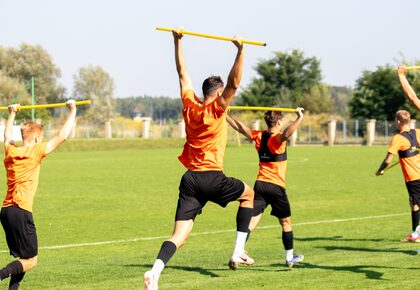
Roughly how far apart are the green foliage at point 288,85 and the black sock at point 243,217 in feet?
308

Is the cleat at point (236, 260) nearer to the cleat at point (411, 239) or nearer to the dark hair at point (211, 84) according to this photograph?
the dark hair at point (211, 84)

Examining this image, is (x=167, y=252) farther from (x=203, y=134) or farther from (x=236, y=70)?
(x=236, y=70)

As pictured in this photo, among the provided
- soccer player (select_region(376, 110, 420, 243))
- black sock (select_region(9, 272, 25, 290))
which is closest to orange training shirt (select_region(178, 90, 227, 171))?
black sock (select_region(9, 272, 25, 290))

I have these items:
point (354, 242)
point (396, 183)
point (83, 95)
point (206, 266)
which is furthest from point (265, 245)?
point (83, 95)

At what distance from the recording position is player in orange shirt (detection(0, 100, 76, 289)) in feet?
29.8

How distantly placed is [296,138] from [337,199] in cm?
6317

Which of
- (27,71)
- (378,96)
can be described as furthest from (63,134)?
(27,71)

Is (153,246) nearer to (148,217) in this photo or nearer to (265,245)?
(265,245)

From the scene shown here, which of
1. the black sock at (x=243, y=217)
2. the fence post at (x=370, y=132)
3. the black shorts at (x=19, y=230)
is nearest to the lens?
the black shorts at (x=19, y=230)

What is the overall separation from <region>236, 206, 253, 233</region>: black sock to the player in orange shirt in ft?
8.07

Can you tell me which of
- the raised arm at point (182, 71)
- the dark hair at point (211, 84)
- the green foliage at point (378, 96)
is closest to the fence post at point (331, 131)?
the green foliage at point (378, 96)

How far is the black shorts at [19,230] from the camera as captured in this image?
9.08 metres

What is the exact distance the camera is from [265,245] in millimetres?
14508

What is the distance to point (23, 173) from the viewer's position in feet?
30.2
